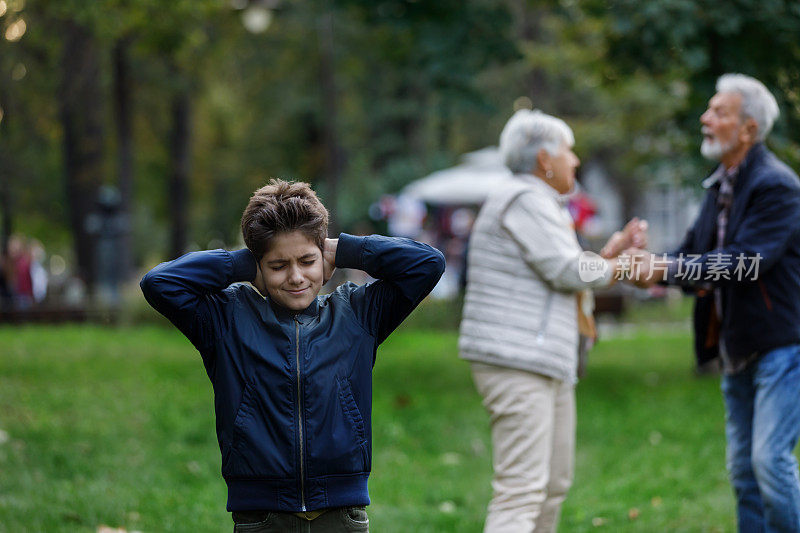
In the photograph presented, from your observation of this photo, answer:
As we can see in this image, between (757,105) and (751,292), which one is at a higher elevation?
(757,105)

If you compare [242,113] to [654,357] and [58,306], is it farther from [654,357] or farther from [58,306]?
[654,357]

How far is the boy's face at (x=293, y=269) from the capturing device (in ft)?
10.4

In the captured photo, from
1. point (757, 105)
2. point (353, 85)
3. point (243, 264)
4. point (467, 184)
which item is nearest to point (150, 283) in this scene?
point (243, 264)

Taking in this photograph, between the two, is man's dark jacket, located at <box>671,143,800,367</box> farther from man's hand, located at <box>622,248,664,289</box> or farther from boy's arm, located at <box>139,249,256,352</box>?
boy's arm, located at <box>139,249,256,352</box>

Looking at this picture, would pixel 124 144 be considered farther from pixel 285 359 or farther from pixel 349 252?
pixel 285 359

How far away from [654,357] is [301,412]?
33.3 feet

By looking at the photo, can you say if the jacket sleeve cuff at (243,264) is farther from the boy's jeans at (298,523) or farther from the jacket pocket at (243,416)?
the boy's jeans at (298,523)

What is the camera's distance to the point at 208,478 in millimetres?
6688

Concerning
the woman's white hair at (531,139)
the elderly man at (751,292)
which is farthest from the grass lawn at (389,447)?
the woman's white hair at (531,139)

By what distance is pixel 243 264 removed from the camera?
10.7ft

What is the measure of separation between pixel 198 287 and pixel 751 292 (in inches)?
96.0

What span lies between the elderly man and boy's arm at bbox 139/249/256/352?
1965 mm

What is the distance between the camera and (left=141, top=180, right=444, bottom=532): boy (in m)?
3.14

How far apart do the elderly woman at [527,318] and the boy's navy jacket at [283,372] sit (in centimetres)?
119
